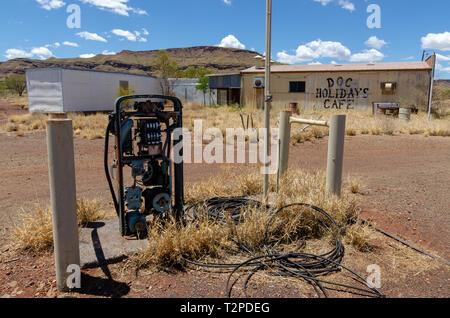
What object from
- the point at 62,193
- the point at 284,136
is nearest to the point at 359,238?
the point at 284,136

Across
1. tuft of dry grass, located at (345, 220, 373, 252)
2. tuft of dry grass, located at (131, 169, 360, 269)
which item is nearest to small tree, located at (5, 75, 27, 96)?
tuft of dry grass, located at (131, 169, 360, 269)

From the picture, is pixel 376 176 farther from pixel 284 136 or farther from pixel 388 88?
pixel 388 88

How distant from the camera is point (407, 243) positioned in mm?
3383

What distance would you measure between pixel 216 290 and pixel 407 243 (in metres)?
2.01

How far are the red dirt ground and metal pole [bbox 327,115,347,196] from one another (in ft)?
1.94

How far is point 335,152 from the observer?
3.98 metres

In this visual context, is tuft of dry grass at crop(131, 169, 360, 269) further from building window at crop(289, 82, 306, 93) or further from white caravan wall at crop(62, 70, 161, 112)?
white caravan wall at crop(62, 70, 161, 112)

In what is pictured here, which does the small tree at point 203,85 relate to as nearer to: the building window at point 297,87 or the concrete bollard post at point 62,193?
the building window at point 297,87

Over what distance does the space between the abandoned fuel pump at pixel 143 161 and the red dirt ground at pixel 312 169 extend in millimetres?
621

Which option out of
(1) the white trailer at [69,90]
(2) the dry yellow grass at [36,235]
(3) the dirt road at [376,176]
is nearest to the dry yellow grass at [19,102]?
(1) the white trailer at [69,90]

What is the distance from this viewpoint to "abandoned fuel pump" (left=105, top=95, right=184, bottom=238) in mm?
3158

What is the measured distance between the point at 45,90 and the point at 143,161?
75.9ft

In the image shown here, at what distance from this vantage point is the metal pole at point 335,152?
391 centimetres
